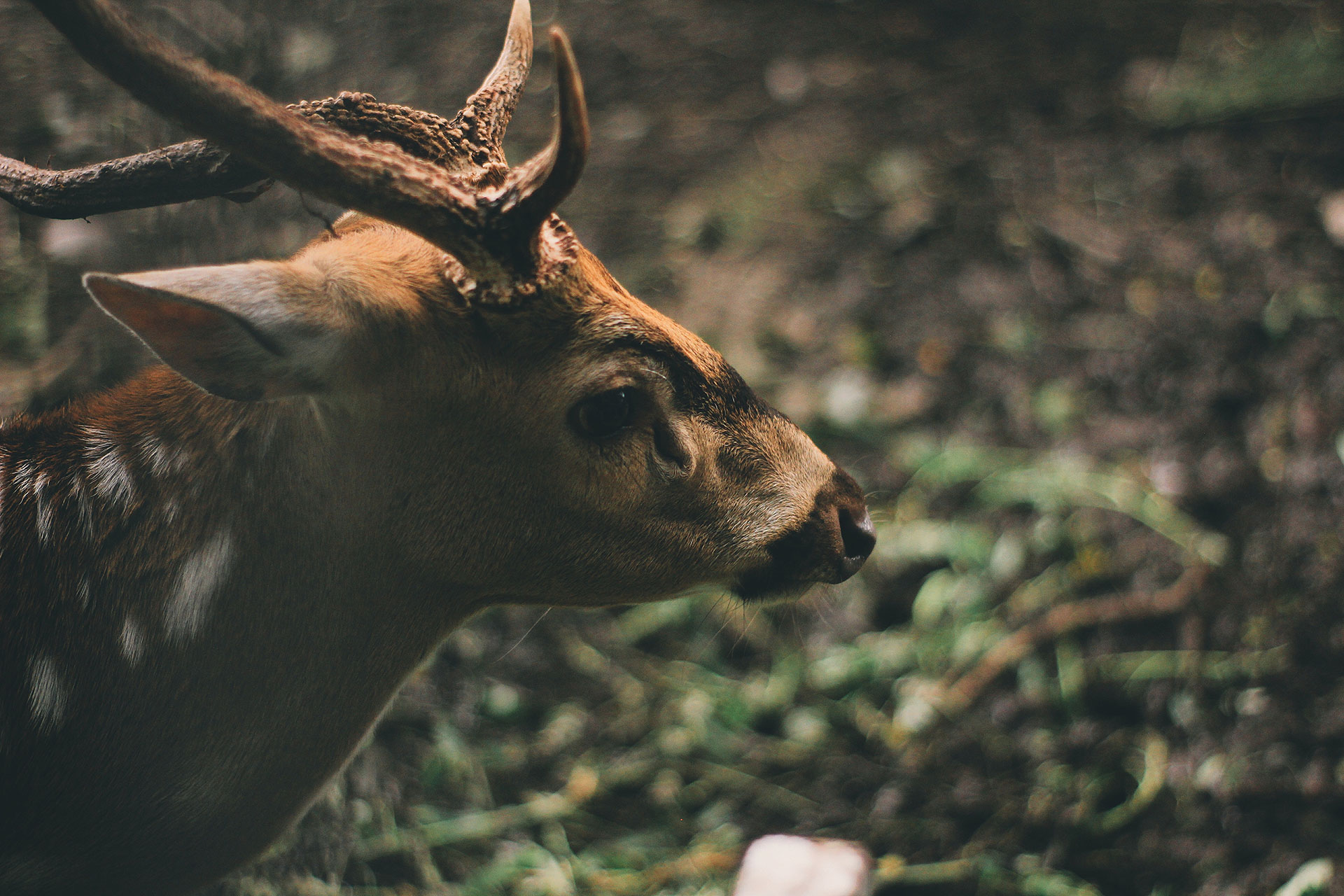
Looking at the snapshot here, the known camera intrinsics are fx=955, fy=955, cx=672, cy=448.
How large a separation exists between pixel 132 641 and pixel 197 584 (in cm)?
16

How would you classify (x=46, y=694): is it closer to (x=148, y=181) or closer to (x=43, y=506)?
(x=43, y=506)

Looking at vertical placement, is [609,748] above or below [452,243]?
below

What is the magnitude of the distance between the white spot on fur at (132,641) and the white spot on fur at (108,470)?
0.22m

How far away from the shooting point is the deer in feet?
5.16

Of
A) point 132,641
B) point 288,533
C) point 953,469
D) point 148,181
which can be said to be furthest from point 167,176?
point 953,469

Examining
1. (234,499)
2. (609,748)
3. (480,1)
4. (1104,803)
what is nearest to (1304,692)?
(1104,803)

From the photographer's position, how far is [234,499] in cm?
172

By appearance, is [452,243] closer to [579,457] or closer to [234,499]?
[579,457]

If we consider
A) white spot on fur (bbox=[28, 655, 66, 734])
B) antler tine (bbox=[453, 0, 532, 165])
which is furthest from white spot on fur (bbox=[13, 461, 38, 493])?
antler tine (bbox=[453, 0, 532, 165])

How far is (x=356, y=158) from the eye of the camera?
144 cm

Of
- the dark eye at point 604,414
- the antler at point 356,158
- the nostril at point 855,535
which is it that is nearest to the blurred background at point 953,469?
the nostril at point 855,535

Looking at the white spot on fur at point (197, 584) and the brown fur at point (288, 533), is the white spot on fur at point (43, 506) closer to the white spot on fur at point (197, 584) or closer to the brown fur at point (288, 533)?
the brown fur at point (288, 533)

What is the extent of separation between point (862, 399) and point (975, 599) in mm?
1009

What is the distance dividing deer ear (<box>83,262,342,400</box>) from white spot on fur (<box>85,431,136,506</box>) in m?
0.38
